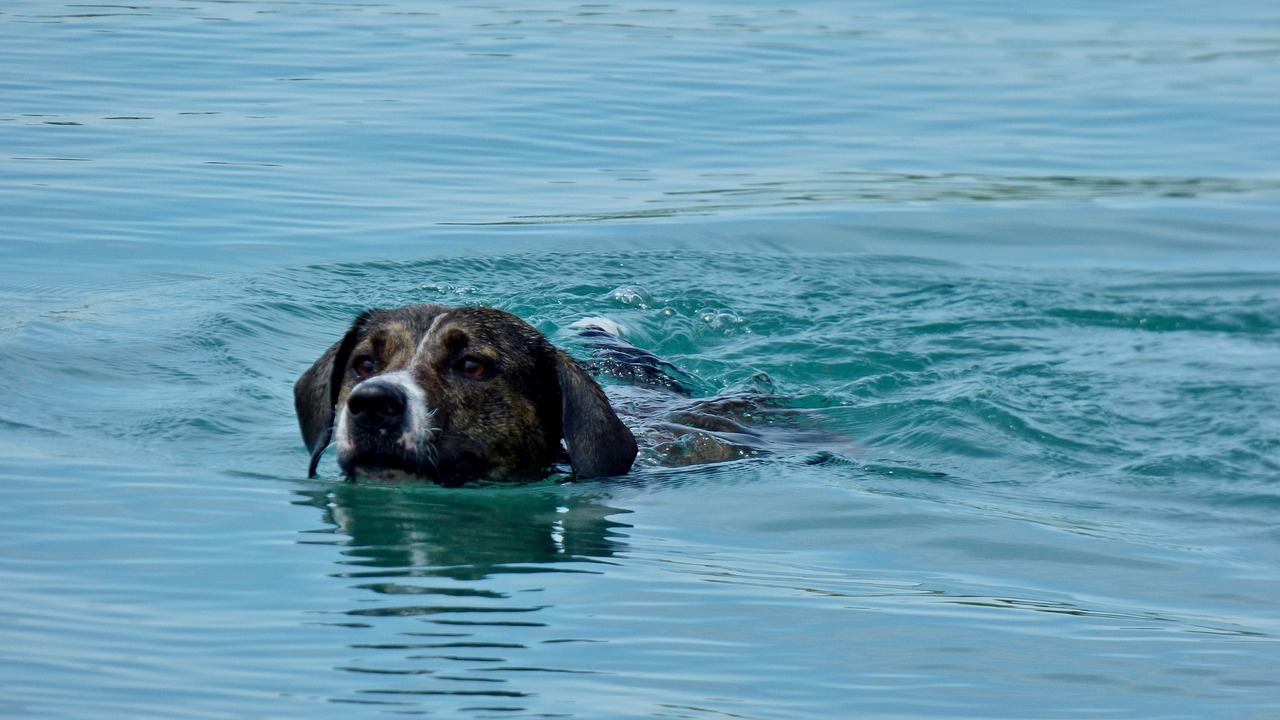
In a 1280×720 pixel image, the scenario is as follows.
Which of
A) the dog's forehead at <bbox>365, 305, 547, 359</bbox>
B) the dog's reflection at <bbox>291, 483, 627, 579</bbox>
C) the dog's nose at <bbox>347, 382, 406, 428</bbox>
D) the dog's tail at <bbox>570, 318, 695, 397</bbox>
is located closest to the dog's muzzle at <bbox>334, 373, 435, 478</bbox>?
the dog's nose at <bbox>347, 382, 406, 428</bbox>

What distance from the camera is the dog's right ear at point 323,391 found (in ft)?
23.0

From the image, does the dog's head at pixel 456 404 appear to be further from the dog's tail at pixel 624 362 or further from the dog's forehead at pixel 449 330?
the dog's tail at pixel 624 362

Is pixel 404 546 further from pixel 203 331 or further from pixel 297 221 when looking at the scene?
pixel 297 221

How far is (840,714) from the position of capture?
4684 millimetres

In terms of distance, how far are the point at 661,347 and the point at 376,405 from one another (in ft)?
12.7

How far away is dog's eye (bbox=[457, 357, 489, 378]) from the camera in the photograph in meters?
6.86

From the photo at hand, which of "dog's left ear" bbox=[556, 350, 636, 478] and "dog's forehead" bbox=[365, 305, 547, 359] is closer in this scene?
"dog's forehead" bbox=[365, 305, 547, 359]

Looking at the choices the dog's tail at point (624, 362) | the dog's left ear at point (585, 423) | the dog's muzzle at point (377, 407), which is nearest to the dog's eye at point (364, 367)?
the dog's muzzle at point (377, 407)

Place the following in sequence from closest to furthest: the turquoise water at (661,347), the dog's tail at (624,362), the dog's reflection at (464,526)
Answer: the turquoise water at (661,347) < the dog's reflection at (464,526) < the dog's tail at (624,362)

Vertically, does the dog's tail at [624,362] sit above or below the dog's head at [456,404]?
below

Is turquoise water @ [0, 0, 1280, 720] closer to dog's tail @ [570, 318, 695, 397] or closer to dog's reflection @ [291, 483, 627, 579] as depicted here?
dog's reflection @ [291, 483, 627, 579]

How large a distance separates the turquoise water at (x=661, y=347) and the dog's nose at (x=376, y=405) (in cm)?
37

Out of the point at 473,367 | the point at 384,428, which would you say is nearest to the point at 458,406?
A: the point at 473,367

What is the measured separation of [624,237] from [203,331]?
360 cm
